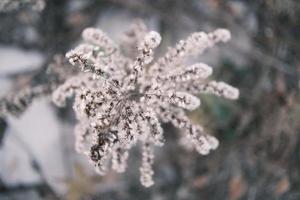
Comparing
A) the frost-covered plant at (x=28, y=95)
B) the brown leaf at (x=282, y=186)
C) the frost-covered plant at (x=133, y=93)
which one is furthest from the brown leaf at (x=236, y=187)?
the frost-covered plant at (x=28, y=95)

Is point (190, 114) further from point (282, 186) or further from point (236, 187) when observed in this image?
point (282, 186)

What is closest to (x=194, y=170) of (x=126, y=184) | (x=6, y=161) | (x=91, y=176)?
(x=126, y=184)

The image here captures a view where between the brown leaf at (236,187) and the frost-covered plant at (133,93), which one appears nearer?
the frost-covered plant at (133,93)

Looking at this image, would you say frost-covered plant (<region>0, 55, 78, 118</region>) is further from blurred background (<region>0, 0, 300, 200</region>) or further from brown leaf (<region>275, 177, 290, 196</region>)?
brown leaf (<region>275, 177, 290, 196</region>)

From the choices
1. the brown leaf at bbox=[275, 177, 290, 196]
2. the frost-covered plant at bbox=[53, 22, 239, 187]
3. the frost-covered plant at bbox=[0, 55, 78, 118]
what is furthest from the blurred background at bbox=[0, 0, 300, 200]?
the frost-covered plant at bbox=[53, 22, 239, 187]

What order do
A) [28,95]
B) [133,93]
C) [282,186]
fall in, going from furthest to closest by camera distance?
1. [282,186]
2. [28,95]
3. [133,93]

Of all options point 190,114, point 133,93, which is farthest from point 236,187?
point 133,93

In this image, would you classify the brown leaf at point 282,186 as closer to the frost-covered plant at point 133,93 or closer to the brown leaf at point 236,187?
the brown leaf at point 236,187
